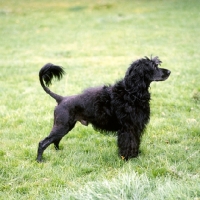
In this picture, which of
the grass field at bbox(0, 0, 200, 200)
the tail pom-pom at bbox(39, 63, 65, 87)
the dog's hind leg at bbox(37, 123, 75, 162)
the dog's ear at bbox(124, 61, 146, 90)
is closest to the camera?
the grass field at bbox(0, 0, 200, 200)

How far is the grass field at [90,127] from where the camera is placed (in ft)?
13.4

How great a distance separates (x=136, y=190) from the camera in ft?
11.7

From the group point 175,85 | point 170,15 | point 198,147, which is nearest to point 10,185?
point 198,147

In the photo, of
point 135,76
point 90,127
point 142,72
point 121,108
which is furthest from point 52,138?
point 142,72

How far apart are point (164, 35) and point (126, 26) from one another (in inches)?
147

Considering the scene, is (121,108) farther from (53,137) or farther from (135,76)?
(53,137)

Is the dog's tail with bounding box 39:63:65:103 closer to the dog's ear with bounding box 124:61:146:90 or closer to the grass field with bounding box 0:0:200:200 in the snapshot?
the grass field with bounding box 0:0:200:200

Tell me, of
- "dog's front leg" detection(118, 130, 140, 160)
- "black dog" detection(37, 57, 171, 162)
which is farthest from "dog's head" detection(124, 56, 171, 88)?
"dog's front leg" detection(118, 130, 140, 160)

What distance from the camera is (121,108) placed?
201 inches

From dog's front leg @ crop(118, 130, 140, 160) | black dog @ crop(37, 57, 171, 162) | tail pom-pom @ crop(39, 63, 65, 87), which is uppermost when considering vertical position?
tail pom-pom @ crop(39, 63, 65, 87)

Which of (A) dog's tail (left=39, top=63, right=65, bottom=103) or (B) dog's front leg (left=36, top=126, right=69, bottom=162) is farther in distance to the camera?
(A) dog's tail (left=39, top=63, right=65, bottom=103)

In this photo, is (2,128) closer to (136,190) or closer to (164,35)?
(136,190)

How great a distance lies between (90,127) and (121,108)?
1.48 m

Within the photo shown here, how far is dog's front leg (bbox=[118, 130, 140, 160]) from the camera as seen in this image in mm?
5023
